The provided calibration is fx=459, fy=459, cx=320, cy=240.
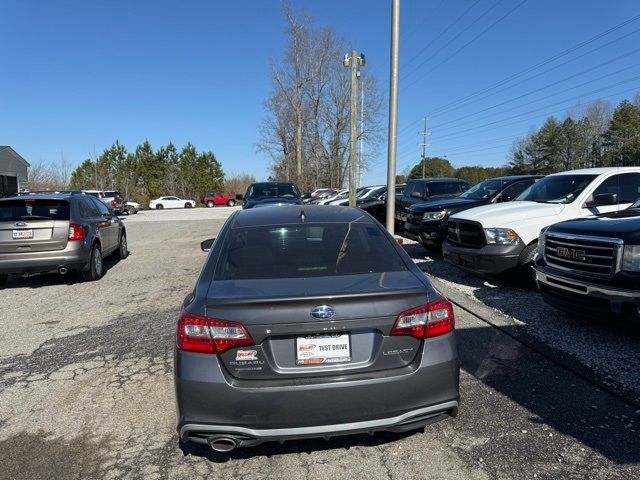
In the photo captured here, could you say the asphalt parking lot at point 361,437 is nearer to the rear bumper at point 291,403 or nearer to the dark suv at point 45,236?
the rear bumper at point 291,403

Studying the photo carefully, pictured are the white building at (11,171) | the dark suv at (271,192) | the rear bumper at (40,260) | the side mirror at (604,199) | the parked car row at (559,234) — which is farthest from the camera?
the white building at (11,171)

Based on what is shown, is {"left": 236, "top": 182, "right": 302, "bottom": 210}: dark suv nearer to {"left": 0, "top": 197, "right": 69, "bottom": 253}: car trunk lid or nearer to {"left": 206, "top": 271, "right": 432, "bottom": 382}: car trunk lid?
{"left": 0, "top": 197, "right": 69, "bottom": 253}: car trunk lid

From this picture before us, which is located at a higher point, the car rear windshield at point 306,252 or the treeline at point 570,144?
the treeline at point 570,144

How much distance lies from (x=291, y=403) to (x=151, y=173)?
222 feet

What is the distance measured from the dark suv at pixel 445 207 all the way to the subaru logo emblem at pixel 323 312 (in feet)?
24.8

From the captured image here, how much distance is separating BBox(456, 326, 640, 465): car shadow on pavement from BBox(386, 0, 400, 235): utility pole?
6620mm

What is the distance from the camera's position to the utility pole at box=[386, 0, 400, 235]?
426 inches

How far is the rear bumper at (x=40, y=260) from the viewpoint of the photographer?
24.8ft

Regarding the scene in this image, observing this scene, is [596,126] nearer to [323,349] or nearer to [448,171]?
[448,171]

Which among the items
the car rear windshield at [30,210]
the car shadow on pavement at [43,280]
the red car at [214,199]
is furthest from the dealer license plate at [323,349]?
the red car at [214,199]

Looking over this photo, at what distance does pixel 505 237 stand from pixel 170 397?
5.14 metres

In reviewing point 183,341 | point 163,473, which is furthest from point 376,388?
point 163,473

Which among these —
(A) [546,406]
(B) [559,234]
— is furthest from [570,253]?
(A) [546,406]

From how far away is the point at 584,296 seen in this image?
4.51 m
